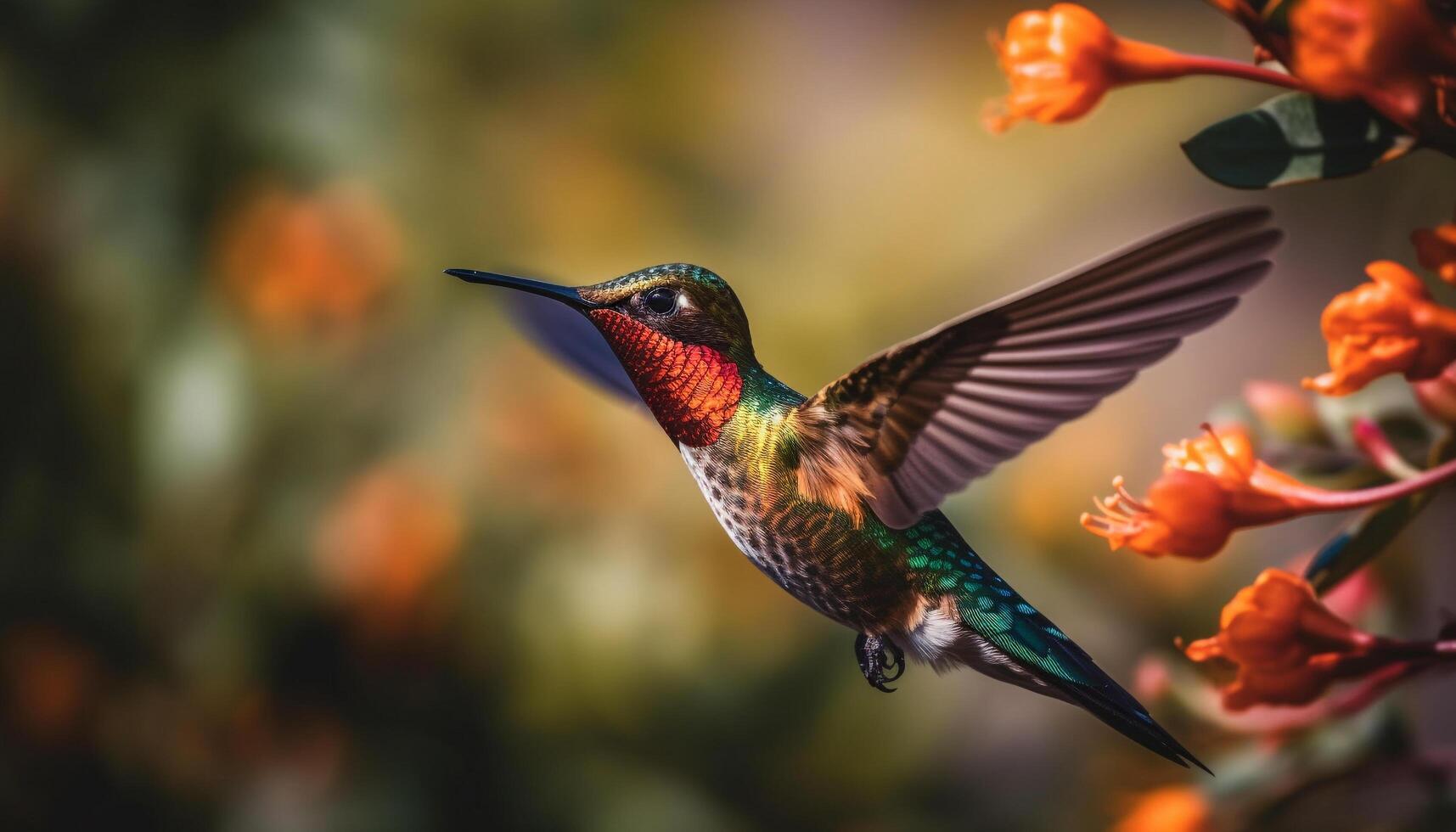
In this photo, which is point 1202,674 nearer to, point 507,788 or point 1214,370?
point 507,788

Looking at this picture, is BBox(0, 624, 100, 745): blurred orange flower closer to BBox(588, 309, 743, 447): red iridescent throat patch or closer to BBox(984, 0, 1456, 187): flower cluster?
BBox(588, 309, 743, 447): red iridescent throat patch

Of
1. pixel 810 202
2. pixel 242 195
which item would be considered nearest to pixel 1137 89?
pixel 810 202

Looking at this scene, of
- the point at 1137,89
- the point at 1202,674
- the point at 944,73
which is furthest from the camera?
the point at 944,73

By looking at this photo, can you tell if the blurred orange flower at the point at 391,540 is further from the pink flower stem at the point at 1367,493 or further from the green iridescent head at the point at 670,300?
the pink flower stem at the point at 1367,493

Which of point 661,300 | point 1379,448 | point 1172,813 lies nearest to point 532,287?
point 661,300

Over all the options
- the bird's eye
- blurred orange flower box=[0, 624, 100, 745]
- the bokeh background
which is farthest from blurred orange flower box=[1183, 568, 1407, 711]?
blurred orange flower box=[0, 624, 100, 745]

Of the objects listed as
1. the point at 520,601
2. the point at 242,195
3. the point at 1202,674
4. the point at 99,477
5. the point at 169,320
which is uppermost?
the point at 242,195

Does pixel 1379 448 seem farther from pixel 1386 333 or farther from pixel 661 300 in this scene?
pixel 661 300
